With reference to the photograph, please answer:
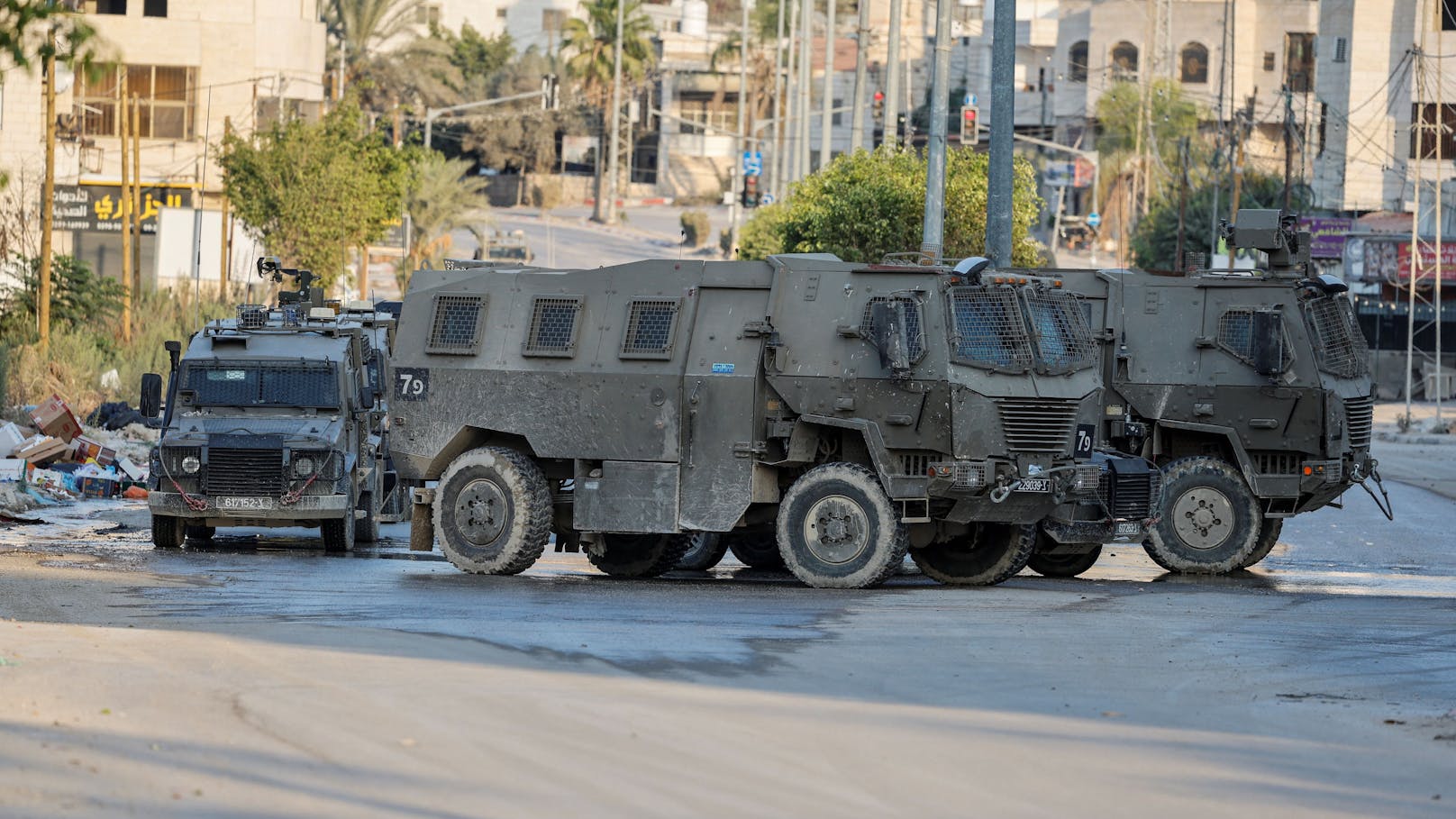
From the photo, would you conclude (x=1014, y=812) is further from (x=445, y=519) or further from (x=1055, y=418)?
(x=445, y=519)

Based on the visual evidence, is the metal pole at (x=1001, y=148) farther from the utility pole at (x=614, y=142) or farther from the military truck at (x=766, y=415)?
the utility pole at (x=614, y=142)

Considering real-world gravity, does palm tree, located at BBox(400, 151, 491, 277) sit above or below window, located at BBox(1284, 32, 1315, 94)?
below

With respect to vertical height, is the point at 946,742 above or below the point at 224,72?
below

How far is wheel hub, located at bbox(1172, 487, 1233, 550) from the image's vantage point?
1922cm

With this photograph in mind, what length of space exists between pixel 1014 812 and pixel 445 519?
10.0 metres

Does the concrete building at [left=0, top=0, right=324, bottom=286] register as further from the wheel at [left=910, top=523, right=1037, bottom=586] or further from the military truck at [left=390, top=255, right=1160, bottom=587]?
the wheel at [left=910, top=523, right=1037, bottom=586]

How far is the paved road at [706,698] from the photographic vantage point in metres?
8.32

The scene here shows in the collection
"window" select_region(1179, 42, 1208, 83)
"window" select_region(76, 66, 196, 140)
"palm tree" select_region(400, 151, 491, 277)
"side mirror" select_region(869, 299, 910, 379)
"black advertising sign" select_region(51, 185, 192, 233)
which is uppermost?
"window" select_region(1179, 42, 1208, 83)

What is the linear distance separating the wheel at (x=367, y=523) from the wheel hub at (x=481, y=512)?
4.31 meters

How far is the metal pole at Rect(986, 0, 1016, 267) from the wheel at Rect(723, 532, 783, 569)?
14.4 ft

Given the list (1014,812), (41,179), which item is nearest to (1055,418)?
(1014,812)

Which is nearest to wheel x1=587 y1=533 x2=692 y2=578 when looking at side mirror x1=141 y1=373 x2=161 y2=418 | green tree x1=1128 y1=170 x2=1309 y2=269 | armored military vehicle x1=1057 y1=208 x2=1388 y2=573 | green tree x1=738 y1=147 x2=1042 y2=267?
armored military vehicle x1=1057 y1=208 x2=1388 y2=573

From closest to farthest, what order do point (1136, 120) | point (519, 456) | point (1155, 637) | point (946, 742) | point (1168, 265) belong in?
point (946, 742) → point (1155, 637) → point (519, 456) → point (1168, 265) → point (1136, 120)

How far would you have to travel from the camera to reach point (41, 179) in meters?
50.7
